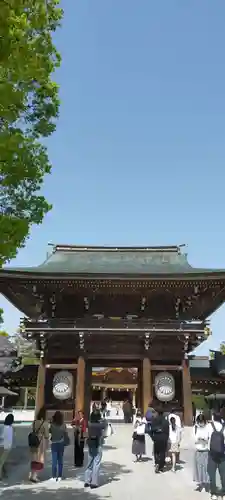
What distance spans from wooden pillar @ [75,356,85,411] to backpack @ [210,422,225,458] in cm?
1268

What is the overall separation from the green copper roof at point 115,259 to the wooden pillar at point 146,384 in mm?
5697

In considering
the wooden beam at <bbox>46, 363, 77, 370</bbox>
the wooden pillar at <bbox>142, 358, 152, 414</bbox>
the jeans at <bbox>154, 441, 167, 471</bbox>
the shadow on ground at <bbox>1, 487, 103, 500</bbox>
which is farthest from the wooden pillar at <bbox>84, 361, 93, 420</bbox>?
the shadow on ground at <bbox>1, 487, 103, 500</bbox>

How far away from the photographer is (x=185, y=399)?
20.5m

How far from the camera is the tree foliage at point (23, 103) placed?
18.2ft

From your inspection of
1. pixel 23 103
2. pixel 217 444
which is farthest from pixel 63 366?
pixel 23 103

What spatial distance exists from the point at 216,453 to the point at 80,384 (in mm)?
13095

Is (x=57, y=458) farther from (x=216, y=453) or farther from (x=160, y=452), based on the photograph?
(x=216, y=453)

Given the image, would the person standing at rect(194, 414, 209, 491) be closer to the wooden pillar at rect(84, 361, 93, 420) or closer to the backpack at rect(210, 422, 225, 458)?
the backpack at rect(210, 422, 225, 458)

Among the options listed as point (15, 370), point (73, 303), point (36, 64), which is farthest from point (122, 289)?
point (36, 64)

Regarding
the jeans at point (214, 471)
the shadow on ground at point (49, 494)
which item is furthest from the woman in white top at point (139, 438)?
the jeans at point (214, 471)

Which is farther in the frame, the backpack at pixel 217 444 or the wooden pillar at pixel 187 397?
the wooden pillar at pixel 187 397

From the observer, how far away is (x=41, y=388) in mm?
20938

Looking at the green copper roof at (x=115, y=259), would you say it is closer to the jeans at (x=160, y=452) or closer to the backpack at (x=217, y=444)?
the jeans at (x=160, y=452)

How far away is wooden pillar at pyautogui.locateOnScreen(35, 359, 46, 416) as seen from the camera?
809 inches
